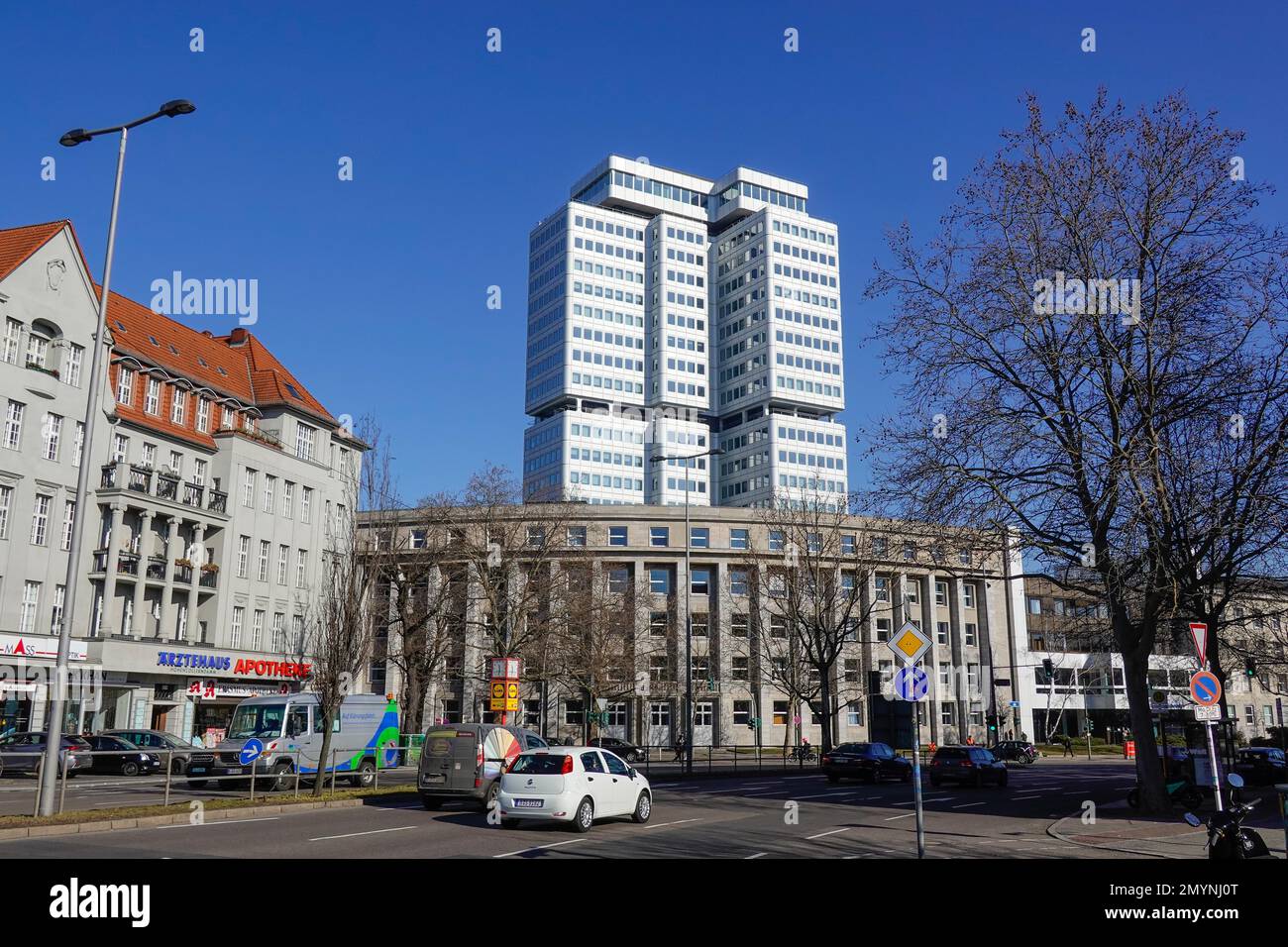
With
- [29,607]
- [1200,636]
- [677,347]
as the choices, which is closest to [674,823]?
[1200,636]

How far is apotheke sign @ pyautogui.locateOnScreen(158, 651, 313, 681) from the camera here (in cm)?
4747

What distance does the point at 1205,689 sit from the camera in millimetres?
15188

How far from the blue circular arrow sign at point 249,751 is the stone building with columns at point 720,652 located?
30.8 metres

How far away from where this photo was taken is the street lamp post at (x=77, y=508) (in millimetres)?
18094

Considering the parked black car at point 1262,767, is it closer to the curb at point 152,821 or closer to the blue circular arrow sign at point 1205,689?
the blue circular arrow sign at point 1205,689

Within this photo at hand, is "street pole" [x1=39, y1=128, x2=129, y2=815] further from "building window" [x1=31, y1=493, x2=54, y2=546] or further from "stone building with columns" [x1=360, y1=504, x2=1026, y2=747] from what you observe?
"stone building with columns" [x1=360, y1=504, x2=1026, y2=747]

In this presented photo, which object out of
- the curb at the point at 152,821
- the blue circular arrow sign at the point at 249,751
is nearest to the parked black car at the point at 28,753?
the blue circular arrow sign at the point at 249,751

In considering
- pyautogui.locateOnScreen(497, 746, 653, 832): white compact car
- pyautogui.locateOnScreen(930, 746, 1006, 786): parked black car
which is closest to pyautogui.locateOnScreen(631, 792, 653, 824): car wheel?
pyautogui.locateOnScreen(497, 746, 653, 832): white compact car

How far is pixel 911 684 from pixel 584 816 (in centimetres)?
657

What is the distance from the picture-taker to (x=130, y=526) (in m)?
47.6

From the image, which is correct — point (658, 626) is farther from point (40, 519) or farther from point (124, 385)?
point (40, 519)

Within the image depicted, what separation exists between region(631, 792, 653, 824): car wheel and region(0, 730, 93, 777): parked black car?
74.4 ft
